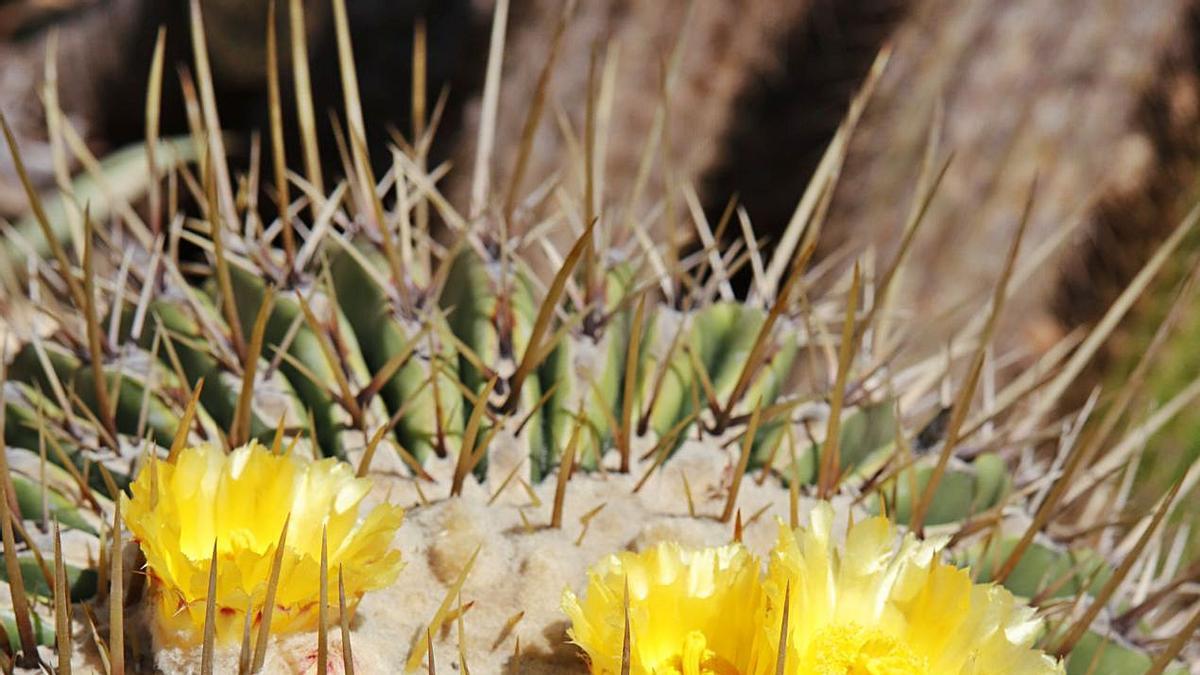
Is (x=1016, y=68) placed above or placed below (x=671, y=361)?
above

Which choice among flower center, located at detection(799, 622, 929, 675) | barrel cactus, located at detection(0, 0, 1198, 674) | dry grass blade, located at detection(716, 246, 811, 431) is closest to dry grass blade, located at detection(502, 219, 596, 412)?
barrel cactus, located at detection(0, 0, 1198, 674)

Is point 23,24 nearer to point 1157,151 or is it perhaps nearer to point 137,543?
point 1157,151

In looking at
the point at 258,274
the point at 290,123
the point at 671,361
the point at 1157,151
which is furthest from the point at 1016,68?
the point at 290,123

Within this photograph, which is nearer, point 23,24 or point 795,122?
point 795,122

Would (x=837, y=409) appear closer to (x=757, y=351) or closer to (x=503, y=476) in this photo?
(x=757, y=351)

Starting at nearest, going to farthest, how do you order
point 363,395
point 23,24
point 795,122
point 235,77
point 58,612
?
point 58,612 → point 363,395 → point 795,122 → point 235,77 → point 23,24

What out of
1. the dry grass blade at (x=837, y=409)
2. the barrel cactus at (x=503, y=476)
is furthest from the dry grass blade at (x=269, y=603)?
the dry grass blade at (x=837, y=409)
